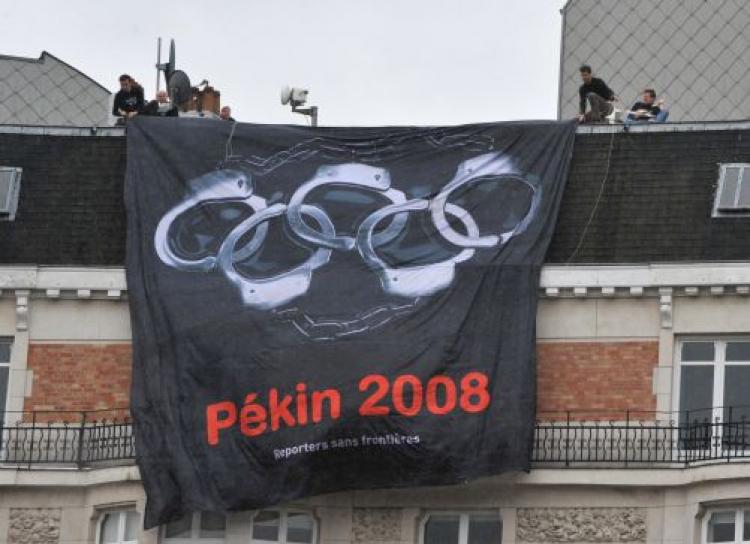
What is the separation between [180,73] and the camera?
162 feet

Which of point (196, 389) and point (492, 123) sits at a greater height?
point (492, 123)

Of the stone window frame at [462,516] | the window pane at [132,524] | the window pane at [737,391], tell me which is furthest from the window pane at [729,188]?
the window pane at [132,524]

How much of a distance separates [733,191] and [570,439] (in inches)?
169

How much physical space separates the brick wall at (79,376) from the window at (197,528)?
189 centimetres

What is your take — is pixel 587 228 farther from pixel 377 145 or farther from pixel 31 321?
pixel 31 321

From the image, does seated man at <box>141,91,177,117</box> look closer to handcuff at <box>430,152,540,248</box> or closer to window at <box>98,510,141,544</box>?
handcuff at <box>430,152,540,248</box>

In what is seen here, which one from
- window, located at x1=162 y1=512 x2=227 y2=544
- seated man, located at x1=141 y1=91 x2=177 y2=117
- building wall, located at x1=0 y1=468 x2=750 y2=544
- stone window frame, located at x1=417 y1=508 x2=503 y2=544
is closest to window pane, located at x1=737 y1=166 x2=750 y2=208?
building wall, located at x1=0 y1=468 x2=750 y2=544

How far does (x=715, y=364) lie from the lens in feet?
147

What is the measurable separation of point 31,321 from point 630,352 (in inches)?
332

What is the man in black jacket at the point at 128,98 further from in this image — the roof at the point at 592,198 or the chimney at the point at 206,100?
the chimney at the point at 206,100

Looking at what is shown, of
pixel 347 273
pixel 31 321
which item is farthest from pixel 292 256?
pixel 31 321

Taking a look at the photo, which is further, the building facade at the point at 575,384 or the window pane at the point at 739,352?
the window pane at the point at 739,352

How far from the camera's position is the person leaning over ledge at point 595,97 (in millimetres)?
47250

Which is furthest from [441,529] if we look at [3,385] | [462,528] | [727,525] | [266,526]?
[3,385]
